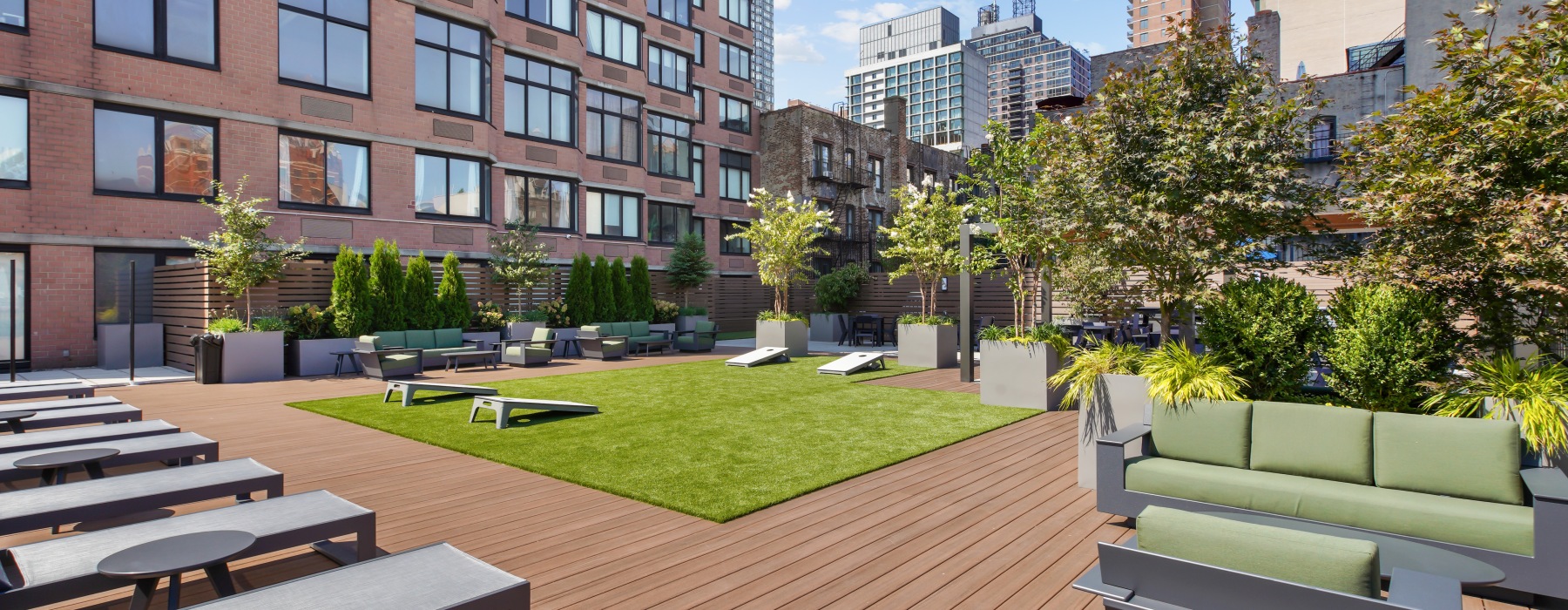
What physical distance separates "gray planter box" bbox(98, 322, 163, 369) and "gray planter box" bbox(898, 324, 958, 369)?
15531mm

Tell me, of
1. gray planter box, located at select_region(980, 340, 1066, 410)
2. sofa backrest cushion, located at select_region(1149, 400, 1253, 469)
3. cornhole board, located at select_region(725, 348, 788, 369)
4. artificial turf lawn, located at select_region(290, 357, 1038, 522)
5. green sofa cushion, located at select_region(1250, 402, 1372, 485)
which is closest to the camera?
green sofa cushion, located at select_region(1250, 402, 1372, 485)

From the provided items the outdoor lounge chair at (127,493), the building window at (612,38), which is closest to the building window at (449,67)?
the building window at (612,38)

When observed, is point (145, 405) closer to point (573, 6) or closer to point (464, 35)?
point (464, 35)

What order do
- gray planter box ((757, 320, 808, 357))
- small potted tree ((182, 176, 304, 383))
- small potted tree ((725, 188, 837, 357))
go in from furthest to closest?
small potted tree ((725, 188, 837, 357)) → gray planter box ((757, 320, 808, 357)) → small potted tree ((182, 176, 304, 383))

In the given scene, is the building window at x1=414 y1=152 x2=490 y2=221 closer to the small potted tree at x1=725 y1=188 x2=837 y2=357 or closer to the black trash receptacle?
the black trash receptacle

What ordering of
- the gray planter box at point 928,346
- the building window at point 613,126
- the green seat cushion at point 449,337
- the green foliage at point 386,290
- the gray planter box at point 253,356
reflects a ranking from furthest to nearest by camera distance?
the building window at point 613,126 < the green seat cushion at point 449,337 < the green foliage at point 386,290 < the gray planter box at point 928,346 < the gray planter box at point 253,356

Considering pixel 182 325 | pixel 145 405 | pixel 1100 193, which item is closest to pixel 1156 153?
pixel 1100 193

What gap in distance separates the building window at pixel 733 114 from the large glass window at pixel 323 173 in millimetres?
15771

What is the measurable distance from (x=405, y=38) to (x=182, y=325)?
8.18 meters

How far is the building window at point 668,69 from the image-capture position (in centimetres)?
2814

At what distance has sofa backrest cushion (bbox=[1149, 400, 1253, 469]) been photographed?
4.71 metres

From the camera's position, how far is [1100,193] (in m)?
7.07

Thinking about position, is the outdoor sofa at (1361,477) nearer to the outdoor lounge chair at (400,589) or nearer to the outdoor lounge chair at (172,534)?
the outdoor lounge chair at (400,589)

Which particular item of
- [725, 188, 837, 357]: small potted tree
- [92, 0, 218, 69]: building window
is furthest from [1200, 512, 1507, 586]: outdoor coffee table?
[92, 0, 218, 69]: building window
